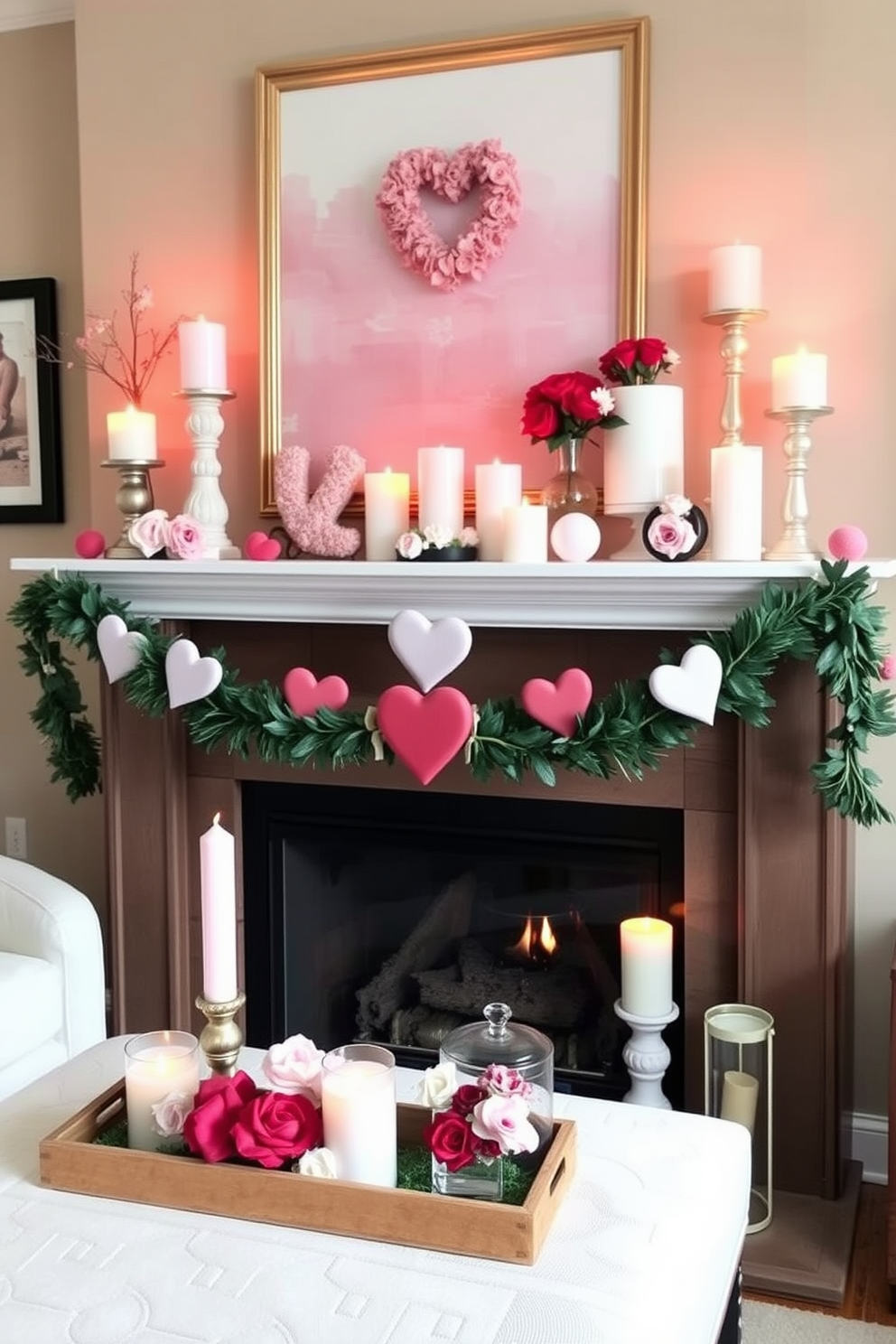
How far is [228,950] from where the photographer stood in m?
1.40

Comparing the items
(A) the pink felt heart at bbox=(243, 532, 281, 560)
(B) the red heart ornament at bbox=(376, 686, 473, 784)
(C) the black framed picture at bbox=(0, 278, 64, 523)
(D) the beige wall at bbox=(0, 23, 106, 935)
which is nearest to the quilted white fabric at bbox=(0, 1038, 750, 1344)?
(B) the red heart ornament at bbox=(376, 686, 473, 784)

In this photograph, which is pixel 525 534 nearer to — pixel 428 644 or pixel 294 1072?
pixel 428 644

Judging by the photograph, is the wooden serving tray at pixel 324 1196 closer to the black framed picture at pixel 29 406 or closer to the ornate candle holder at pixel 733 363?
the ornate candle holder at pixel 733 363

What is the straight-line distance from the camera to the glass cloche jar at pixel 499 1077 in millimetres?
1342

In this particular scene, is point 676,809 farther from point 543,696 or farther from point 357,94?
point 357,94

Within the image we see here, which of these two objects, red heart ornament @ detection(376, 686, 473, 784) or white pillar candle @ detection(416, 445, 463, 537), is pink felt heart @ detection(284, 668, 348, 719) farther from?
white pillar candle @ detection(416, 445, 463, 537)

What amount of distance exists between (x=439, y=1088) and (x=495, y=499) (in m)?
1.13

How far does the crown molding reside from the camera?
284 centimetres

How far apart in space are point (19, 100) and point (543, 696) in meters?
1.91

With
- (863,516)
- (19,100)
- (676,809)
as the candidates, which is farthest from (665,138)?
(19,100)

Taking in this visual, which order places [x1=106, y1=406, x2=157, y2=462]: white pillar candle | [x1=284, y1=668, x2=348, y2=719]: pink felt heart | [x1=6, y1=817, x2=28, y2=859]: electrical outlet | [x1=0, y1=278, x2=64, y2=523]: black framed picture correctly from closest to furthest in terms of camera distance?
[x1=284, y1=668, x2=348, y2=719]: pink felt heart
[x1=106, y1=406, x2=157, y2=462]: white pillar candle
[x1=0, y1=278, x2=64, y2=523]: black framed picture
[x1=6, y1=817, x2=28, y2=859]: electrical outlet

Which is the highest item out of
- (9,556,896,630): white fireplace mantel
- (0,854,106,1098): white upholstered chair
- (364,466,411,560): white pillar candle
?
(364,466,411,560): white pillar candle

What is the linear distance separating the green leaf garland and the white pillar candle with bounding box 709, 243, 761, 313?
496mm

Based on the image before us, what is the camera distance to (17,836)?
10.4ft
